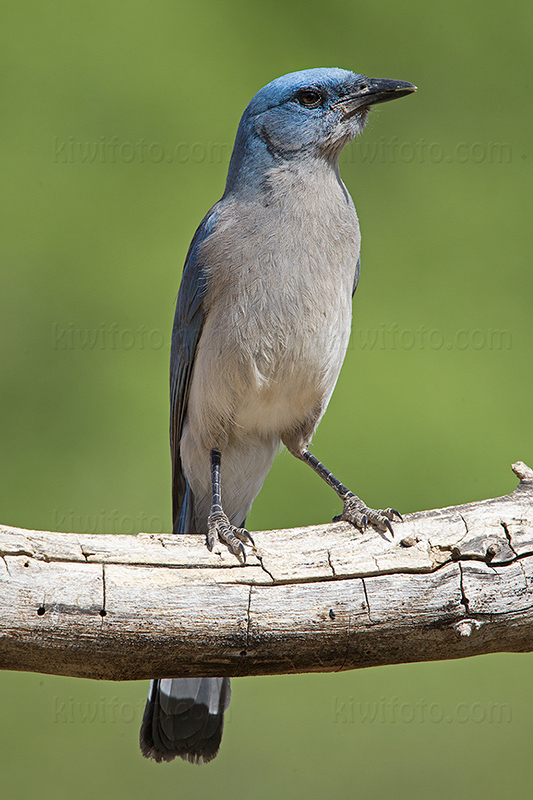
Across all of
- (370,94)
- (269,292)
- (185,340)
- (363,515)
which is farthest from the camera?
(185,340)

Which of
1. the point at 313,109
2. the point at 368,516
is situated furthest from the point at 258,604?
the point at 313,109

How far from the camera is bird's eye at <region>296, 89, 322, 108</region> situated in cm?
298

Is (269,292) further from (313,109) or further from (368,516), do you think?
(368,516)

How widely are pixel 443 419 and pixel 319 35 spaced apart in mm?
2886

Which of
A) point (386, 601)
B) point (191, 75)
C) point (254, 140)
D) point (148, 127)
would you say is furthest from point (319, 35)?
point (386, 601)

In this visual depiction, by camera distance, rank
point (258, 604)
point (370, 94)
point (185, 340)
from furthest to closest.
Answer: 1. point (185, 340)
2. point (370, 94)
3. point (258, 604)

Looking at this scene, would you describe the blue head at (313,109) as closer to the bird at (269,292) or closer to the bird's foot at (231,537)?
the bird at (269,292)

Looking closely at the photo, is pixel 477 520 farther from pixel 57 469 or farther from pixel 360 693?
pixel 57 469

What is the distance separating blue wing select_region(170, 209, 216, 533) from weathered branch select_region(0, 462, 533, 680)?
1029mm

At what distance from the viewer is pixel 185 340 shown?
321 centimetres

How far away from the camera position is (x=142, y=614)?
2168 millimetres

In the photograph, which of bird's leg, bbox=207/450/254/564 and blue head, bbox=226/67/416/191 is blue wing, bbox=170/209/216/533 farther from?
bird's leg, bbox=207/450/254/564

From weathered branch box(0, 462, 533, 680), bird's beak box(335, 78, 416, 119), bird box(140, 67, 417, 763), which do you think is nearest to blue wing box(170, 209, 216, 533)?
bird box(140, 67, 417, 763)

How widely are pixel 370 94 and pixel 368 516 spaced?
1.50m
